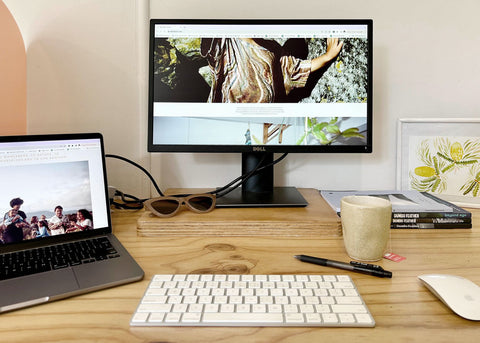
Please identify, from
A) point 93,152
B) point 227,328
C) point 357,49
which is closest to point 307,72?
point 357,49

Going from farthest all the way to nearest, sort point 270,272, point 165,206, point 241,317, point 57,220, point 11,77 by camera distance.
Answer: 1. point 11,77
2. point 165,206
3. point 57,220
4. point 270,272
5. point 241,317

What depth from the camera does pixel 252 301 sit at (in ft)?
1.61

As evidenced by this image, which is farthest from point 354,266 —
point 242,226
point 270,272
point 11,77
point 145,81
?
point 11,77

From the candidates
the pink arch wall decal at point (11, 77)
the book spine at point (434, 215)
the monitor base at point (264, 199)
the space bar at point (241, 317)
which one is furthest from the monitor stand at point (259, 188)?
the pink arch wall decal at point (11, 77)

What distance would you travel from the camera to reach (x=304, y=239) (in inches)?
29.8

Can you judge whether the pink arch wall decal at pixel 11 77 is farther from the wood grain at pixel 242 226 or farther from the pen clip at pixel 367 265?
the pen clip at pixel 367 265

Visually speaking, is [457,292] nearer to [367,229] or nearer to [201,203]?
[367,229]

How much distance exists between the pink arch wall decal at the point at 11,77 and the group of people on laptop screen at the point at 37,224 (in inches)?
14.9

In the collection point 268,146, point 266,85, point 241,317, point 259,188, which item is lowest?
point 241,317

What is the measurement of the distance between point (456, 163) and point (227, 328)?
2.86 feet

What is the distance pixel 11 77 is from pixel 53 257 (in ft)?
1.91

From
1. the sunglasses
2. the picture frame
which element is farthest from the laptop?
the picture frame

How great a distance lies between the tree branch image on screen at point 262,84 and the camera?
2.97 feet

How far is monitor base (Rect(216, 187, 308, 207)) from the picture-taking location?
0.87m
